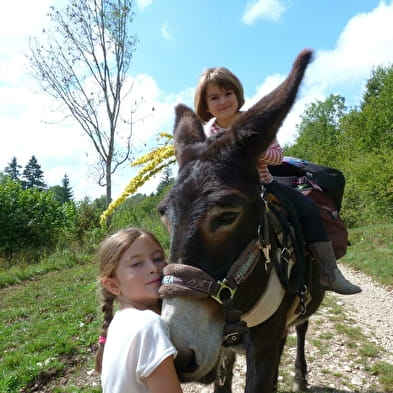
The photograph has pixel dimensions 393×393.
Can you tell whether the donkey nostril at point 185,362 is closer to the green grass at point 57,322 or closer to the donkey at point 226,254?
the donkey at point 226,254

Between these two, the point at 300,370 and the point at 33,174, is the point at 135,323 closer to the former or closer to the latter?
the point at 300,370

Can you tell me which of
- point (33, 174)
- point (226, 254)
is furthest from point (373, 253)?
point (33, 174)

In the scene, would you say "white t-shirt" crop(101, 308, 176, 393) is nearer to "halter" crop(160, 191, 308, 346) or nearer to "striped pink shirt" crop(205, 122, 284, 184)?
"halter" crop(160, 191, 308, 346)

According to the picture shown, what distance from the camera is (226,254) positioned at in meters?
1.91

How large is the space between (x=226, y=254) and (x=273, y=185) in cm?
134

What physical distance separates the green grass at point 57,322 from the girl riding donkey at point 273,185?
2.30 metres

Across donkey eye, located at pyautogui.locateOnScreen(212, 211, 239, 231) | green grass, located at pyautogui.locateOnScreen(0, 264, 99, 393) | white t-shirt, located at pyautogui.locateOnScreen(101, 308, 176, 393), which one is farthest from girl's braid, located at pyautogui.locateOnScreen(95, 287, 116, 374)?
green grass, located at pyautogui.locateOnScreen(0, 264, 99, 393)

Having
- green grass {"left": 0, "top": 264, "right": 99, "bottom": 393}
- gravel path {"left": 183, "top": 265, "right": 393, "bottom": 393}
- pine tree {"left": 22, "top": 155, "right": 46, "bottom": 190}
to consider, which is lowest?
gravel path {"left": 183, "top": 265, "right": 393, "bottom": 393}

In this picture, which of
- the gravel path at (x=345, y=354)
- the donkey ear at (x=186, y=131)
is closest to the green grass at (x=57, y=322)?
the gravel path at (x=345, y=354)

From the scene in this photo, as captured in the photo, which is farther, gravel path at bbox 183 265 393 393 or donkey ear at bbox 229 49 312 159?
gravel path at bbox 183 265 393 393

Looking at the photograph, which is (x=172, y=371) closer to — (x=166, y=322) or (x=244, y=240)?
(x=166, y=322)

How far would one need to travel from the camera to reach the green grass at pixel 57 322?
4816mm

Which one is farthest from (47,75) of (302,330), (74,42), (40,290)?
(302,330)

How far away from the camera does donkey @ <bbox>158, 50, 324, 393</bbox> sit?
1.73 metres
